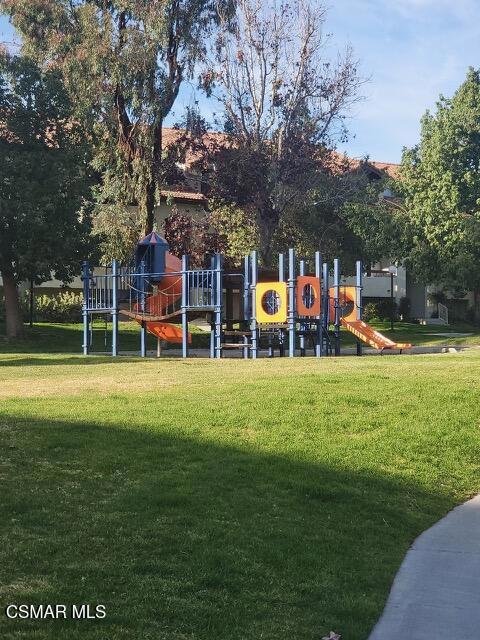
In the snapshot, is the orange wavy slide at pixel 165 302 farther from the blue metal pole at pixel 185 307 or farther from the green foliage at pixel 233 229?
the green foliage at pixel 233 229

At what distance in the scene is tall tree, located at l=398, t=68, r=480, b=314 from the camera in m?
39.5

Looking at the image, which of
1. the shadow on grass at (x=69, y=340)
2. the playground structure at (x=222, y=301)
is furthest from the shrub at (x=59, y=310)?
the playground structure at (x=222, y=301)

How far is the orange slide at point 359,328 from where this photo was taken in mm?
24378

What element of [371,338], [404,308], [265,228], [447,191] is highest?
[447,191]

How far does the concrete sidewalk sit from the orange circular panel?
1577 cm

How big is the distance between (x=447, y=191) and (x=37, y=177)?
71.5ft

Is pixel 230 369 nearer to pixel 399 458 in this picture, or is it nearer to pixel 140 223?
pixel 399 458

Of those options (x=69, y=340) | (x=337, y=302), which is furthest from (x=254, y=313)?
(x=69, y=340)

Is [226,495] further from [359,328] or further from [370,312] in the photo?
[370,312]

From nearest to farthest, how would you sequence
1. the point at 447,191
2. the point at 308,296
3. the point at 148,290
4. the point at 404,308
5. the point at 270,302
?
the point at 270,302, the point at 308,296, the point at 148,290, the point at 447,191, the point at 404,308

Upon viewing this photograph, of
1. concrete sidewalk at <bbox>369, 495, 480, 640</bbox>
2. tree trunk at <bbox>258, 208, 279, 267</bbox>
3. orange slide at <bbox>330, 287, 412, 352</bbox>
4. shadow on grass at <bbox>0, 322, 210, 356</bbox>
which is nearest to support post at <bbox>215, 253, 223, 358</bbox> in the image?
orange slide at <bbox>330, 287, 412, 352</bbox>

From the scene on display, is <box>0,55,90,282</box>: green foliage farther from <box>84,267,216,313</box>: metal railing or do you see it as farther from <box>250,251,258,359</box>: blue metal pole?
<box>250,251,258,359</box>: blue metal pole

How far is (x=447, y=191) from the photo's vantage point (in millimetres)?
41375

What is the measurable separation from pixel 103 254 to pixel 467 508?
27.4 meters
